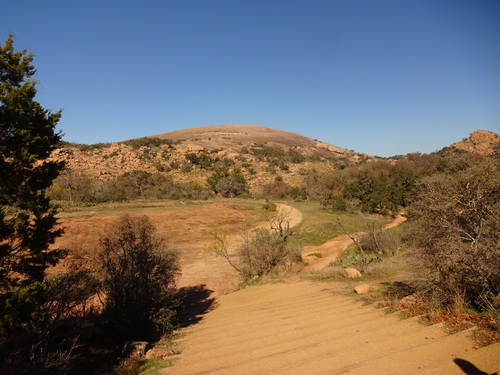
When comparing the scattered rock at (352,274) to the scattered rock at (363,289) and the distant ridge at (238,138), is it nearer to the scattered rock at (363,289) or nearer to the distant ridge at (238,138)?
the scattered rock at (363,289)

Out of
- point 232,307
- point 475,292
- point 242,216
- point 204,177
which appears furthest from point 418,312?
point 204,177

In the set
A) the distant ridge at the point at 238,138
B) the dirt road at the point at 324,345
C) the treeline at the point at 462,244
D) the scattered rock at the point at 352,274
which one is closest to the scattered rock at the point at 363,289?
the dirt road at the point at 324,345

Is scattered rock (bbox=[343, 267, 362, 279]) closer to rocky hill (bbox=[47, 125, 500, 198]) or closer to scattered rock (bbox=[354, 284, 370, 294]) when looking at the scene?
scattered rock (bbox=[354, 284, 370, 294])

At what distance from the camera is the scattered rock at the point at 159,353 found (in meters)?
5.27

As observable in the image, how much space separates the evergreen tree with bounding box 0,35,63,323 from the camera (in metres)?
6.00

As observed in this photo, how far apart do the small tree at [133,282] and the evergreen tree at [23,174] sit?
1.38m

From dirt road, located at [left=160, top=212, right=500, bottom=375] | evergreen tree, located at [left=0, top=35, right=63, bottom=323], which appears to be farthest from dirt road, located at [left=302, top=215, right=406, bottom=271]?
evergreen tree, located at [left=0, top=35, right=63, bottom=323]

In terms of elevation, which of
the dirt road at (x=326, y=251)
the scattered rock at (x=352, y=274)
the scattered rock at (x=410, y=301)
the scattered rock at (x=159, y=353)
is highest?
the scattered rock at (x=410, y=301)

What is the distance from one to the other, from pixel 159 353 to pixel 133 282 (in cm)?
222

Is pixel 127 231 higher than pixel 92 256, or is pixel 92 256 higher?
pixel 127 231

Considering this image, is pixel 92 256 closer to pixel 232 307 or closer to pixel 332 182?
pixel 232 307

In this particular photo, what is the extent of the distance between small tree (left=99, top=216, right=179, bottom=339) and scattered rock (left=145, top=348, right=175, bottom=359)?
1.36m

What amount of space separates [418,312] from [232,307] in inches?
211

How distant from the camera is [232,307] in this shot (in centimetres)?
894
